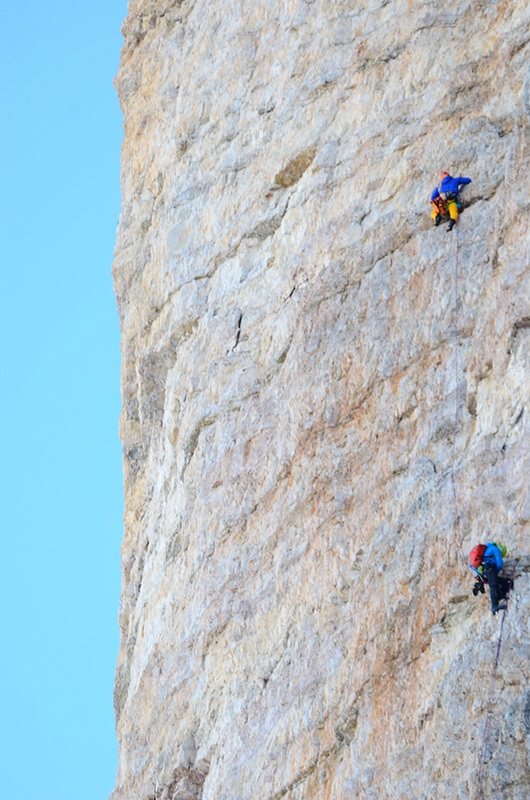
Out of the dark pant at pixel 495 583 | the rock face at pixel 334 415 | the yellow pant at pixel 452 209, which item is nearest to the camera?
the dark pant at pixel 495 583

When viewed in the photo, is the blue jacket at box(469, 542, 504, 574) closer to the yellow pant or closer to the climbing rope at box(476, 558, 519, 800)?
the climbing rope at box(476, 558, 519, 800)

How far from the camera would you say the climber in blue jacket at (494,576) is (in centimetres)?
1682

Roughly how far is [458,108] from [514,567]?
8.60m

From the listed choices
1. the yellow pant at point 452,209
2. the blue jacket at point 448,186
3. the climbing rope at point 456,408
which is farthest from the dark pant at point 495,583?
the blue jacket at point 448,186

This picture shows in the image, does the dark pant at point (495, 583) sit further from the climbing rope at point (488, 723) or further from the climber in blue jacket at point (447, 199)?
the climber in blue jacket at point (447, 199)

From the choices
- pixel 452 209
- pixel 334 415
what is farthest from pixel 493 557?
pixel 452 209

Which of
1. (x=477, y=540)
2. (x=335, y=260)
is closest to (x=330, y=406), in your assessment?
(x=335, y=260)

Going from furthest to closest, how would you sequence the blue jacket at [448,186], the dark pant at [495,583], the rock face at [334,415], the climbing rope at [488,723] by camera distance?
the blue jacket at [448,186] < the rock face at [334,415] < the dark pant at [495,583] < the climbing rope at [488,723]

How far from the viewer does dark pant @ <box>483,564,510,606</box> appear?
16797mm

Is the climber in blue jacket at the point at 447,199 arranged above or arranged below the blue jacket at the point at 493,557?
above

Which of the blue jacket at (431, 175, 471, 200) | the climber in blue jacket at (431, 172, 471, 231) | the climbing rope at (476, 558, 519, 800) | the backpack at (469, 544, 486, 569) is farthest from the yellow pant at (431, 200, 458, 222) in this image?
the climbing rope at (476, 558, 519, 800)

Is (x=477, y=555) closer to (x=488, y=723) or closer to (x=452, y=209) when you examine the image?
(x=488, y=723)

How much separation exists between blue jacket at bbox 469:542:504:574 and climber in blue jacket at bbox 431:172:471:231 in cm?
574

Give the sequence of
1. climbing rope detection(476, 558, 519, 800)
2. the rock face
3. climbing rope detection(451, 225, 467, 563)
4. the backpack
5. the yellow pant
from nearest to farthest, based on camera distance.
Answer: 1. climbing rope detection(476, 558, 519, 800)
2. the backpack
3. the rock face
4. climbing rope detection(451, 225, 467, 563)
5. the yellow pant
